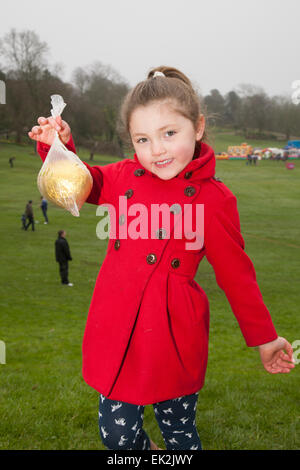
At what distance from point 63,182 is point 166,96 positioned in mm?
714

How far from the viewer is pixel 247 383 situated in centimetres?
496

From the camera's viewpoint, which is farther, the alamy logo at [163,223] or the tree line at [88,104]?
the tree line at [88,104]

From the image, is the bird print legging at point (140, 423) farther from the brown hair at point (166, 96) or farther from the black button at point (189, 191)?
the brown hair at point (166, 96)

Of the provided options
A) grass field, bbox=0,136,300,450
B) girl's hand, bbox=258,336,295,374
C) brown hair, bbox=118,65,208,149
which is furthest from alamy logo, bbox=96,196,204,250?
grass field, bbox=0,136,300,450

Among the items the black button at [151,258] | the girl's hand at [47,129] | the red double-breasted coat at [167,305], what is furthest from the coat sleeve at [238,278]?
the girl's hand at [47,129]

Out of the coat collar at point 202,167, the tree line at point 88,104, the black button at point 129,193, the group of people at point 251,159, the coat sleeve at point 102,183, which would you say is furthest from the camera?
the group of people at point 251,159

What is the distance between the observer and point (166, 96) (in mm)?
2426

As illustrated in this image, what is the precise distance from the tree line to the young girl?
35521 millimetres

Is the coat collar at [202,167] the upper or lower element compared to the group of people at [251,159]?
upper

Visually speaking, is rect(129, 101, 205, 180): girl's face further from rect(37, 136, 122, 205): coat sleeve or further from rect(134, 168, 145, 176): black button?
rect(37, 136, 122, 205): coat sleeve

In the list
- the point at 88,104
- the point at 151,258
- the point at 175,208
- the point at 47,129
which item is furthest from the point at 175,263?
the point at 88,104

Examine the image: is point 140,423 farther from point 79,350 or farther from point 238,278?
point 79,350

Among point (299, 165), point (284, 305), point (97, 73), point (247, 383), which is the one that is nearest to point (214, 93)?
point (97, 73)

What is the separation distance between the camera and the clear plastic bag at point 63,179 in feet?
7.41
